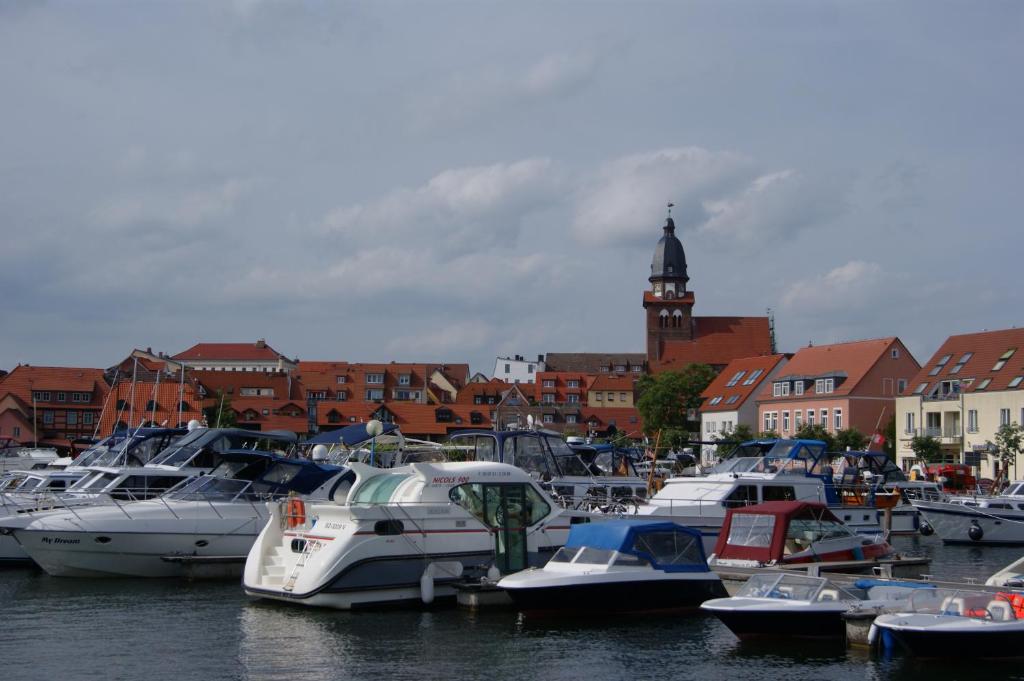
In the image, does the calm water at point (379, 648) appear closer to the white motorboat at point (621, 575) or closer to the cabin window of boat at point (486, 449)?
the white motorboat at point (621, 575)

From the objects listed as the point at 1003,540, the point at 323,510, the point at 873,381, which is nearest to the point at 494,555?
the point at 323,510

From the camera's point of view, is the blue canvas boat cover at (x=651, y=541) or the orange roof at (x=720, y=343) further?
the orange roof at (x=720, y=343)

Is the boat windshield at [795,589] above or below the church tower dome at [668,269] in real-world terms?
below

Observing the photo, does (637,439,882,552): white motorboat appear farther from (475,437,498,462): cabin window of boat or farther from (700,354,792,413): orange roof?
(700,354,792,413): orange roof

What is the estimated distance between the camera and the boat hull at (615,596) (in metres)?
23.4

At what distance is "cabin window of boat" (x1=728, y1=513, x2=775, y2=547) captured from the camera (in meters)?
26.8

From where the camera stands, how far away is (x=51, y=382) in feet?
365

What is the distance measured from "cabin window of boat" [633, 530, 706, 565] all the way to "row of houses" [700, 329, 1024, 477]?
145 ft

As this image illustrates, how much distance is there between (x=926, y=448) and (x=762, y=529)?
167 feet

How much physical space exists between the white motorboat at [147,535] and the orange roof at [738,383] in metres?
78.1

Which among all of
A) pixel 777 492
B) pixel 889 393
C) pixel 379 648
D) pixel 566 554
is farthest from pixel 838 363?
pixel 379 648

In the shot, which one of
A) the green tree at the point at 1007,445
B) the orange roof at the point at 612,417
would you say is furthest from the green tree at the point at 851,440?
the orange roof at the point at 612,417

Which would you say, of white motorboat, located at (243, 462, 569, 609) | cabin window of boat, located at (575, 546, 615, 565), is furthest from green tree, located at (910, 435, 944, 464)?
cabin window of boat, located at (575, 546, 615, 565)

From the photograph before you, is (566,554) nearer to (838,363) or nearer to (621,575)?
(621,575)
